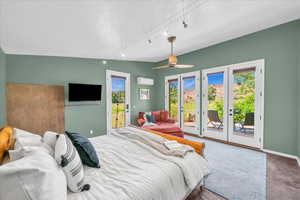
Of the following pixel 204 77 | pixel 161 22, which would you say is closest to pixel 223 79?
pixel 204 77

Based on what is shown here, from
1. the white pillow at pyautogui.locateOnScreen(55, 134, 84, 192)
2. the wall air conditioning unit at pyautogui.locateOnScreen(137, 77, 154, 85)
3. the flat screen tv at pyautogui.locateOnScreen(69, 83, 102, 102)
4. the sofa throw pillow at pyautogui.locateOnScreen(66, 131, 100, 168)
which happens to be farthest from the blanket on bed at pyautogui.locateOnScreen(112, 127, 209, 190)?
the wall air conditioning unit at pyautogui.locateOnScreen(137, 77, 154, 85)

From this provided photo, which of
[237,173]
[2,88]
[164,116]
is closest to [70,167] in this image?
[237,173]

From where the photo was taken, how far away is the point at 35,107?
3719mm

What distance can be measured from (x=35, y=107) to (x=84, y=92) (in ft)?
4.19

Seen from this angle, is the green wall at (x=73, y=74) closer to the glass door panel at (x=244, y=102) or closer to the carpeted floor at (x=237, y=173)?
the carpeted floor at (x=237, y=173)

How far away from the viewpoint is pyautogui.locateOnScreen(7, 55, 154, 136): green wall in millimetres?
3598

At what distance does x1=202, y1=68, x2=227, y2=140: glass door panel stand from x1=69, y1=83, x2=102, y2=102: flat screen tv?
3483mm

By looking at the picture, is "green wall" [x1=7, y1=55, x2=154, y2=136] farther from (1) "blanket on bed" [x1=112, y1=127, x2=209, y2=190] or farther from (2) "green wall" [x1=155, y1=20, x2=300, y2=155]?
(2) "green wall" [x1=155, y1=20, x2=300, y2=155]

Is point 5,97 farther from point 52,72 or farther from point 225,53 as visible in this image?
point 225,53

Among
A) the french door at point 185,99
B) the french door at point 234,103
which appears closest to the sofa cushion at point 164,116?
the french door at point 185,99

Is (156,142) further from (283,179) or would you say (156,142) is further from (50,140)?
(283,179)

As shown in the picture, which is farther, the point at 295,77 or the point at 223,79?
the point at 223,79

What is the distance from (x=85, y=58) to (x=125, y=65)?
56.1 inches

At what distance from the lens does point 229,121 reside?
3961 mm
